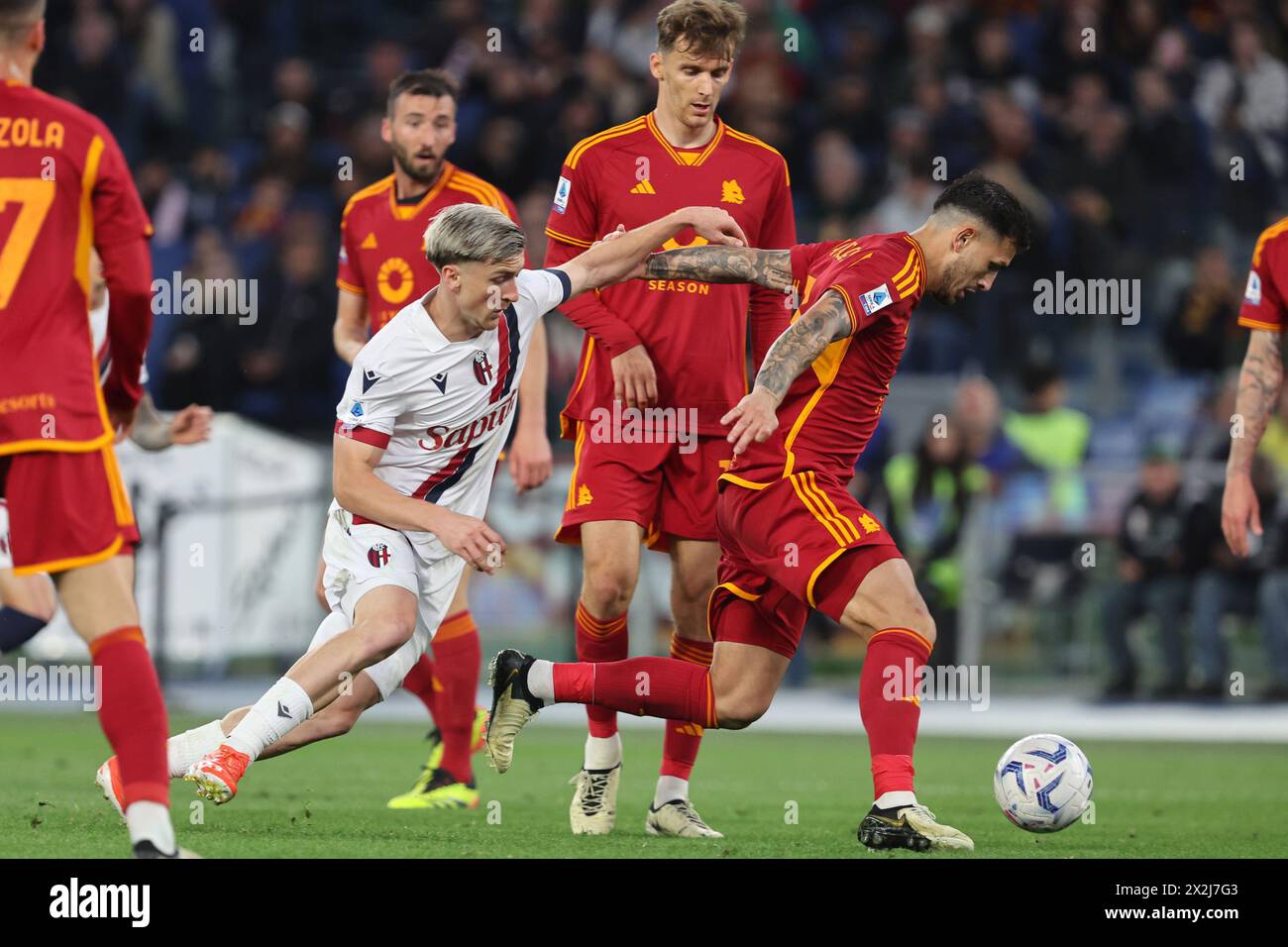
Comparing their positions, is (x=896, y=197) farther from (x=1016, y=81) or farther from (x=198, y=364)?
(x=198, y=364)

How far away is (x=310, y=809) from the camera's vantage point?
7.45 meters

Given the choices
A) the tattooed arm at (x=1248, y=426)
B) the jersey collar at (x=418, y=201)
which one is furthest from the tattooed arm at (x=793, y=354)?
the jersey collar at (x=418, y=201)

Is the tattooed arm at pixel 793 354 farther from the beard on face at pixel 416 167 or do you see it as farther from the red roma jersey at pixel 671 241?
the beard on face at pixel 416 167

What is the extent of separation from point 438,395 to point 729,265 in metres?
1.15

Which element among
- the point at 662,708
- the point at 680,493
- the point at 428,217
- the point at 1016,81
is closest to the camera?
the point at 662,708

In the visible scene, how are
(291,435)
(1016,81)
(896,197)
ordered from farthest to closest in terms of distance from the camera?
(1016,81) → (896,197) → (291,435)

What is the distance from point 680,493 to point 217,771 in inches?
89.0

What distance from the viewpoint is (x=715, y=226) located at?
6719 millimetres

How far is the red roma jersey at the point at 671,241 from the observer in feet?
24.1

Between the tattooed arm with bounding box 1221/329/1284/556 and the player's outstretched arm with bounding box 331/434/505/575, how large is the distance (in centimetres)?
298

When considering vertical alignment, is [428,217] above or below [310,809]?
above

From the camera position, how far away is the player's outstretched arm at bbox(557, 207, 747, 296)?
6715 mm

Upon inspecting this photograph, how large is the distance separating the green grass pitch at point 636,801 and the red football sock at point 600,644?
0.41 m

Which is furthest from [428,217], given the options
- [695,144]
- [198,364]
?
[198,364]
